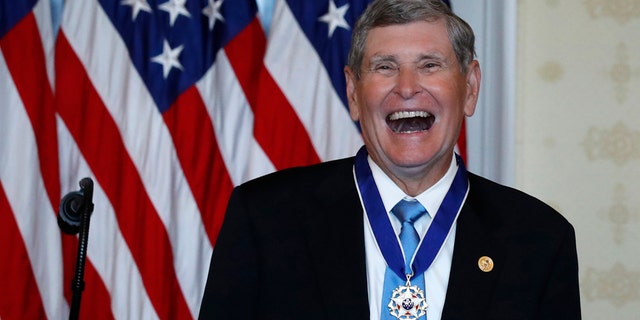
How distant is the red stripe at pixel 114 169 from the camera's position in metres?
2.93

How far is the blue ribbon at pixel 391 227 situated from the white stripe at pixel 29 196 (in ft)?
4.77

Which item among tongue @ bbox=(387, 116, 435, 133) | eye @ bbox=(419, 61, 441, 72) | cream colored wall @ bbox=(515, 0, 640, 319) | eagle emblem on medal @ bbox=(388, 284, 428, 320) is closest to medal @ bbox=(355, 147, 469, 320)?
eagle emblem on medal @ bbox=(388, 284, 428, 320)

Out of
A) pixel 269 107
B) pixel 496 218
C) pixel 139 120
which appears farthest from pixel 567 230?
pixel 139 120

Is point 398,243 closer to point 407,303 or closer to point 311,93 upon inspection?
point 407,303

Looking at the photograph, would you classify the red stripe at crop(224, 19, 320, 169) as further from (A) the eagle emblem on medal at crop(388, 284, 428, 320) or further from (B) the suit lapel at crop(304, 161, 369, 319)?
(A) the eagle emblem on medal at crop(388, 284, 428, 320)

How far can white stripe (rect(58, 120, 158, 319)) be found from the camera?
2.93m

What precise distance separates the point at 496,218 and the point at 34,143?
66.3 inches

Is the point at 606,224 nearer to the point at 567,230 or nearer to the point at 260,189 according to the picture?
the point at 567,230

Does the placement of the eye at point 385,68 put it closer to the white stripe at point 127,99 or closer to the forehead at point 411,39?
the forehead at point 411,39

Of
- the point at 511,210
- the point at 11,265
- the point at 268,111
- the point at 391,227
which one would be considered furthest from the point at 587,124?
the point at 11,265

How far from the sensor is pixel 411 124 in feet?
5.75

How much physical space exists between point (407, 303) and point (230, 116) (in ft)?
→ 5.15

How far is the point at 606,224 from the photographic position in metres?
3.15

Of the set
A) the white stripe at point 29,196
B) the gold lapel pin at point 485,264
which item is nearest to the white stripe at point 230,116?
the white stripe at point 29,196
